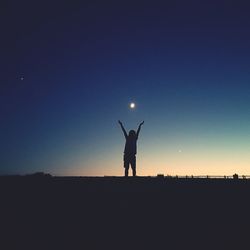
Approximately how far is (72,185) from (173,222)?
3840 millimetres

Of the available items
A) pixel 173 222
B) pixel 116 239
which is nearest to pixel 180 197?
pixel 173 222

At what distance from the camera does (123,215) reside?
9148 millimetres

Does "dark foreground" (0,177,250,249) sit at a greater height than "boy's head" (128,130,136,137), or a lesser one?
lesser

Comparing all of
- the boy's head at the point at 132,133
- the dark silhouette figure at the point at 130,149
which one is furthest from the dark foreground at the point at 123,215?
the boy's head at the point at 132,133

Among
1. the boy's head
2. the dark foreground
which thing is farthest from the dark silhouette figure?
the dark foreground

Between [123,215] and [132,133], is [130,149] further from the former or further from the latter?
[123,215]

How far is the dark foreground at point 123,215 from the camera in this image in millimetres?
7855

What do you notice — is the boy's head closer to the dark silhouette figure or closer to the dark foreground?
the dark silhouette figure

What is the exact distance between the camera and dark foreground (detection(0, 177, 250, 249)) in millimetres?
7855

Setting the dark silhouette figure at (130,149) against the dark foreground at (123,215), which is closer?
the dark foreground at (123,215)

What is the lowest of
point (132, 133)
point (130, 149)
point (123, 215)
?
point (123, 215)

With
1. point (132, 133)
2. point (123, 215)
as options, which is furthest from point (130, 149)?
point (123, 215)

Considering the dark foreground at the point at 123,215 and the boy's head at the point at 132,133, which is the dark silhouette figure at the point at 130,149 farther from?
the dark foreground at the point at 123,215

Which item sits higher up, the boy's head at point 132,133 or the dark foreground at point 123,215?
the boy's head at point 132,133
